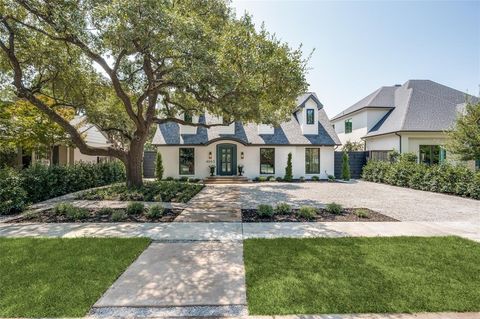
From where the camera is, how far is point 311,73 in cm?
1045

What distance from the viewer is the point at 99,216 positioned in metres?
7.98

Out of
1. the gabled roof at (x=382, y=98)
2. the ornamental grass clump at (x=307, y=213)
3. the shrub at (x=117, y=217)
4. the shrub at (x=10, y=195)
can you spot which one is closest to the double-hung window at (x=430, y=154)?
the gabled roof at (x=382, y=98)

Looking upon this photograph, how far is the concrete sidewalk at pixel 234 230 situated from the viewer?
19.9 feet

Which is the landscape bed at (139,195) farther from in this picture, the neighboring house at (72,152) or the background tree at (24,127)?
the neighboring house at (72,152)

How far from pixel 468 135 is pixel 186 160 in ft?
56.0

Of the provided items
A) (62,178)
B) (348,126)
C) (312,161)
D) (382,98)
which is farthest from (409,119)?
(62,178)

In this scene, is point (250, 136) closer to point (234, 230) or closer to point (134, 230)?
point (234, 230)

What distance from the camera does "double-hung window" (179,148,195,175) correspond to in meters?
19.8

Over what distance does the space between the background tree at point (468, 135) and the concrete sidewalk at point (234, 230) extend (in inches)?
310

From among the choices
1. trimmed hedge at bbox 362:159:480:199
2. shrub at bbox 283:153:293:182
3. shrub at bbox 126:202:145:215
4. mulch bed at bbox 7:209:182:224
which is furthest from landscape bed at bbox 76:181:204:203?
trimmed hedge at bbox 362:159:480:199

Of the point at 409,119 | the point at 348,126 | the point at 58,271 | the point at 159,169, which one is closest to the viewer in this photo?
the point at 58,271

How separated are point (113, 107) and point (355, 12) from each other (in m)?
13.4

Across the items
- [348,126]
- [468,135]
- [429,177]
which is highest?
[348,126]

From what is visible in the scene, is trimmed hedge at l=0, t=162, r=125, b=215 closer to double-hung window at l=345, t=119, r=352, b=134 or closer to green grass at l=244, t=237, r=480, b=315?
green grass at l=244, t=237, r=480, b=315
